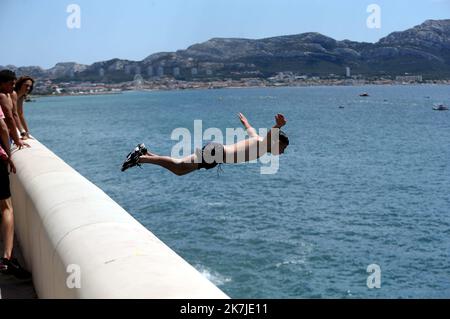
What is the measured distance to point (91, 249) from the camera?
11.7 feet

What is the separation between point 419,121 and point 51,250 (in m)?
111

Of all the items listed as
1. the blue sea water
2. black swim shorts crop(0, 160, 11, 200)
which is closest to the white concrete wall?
black swim shorts crop(0, 160, 11, 200)

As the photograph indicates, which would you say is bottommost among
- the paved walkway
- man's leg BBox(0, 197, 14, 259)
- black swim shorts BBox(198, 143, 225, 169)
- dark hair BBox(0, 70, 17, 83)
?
the paved walkway

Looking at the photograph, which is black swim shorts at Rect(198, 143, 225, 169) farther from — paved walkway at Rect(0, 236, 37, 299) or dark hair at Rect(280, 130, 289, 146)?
paved walkway at Rect(0, 236, 37, 299)

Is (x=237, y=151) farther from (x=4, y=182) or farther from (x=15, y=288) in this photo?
(x=15, y=288)

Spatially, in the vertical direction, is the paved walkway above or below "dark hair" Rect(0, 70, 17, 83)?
below

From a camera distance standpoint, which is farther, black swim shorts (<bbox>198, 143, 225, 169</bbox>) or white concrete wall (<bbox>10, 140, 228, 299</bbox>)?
black swim shorts (<bbox>198, 143, 225, 169</bbox>)

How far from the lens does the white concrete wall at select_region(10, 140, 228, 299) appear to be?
3.00 meters

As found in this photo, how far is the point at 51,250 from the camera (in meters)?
4.13

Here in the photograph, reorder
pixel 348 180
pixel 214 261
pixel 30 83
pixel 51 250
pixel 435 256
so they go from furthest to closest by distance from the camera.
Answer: pixel 348 180, pixel 435 256, pixel 214 261, pixel 30 83, pixel 51 250

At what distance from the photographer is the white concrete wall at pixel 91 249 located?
3004mm
